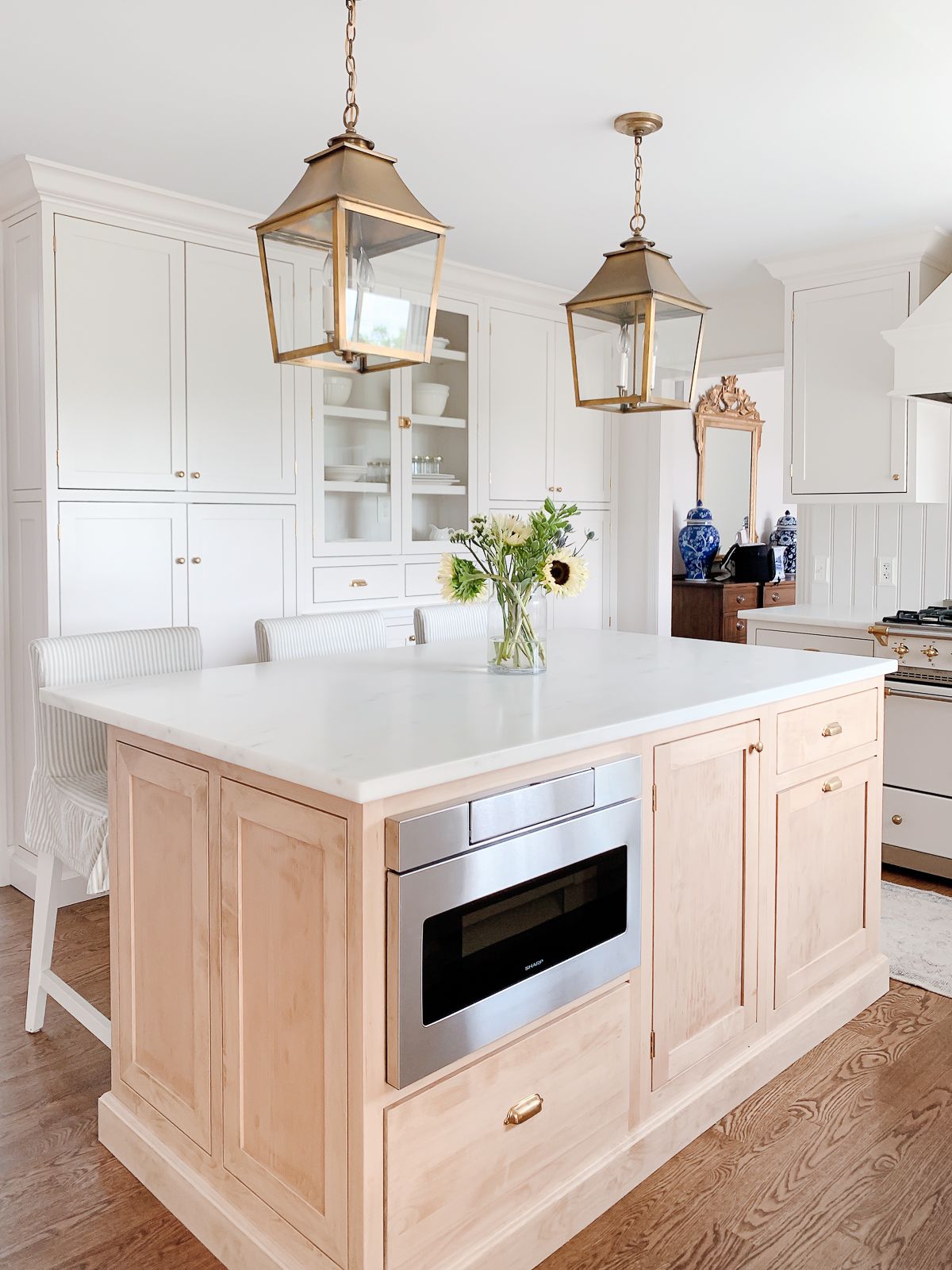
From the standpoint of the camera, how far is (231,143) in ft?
10.0

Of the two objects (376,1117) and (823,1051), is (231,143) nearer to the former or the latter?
(376,1117)

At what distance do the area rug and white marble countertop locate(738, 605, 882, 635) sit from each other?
0.96m

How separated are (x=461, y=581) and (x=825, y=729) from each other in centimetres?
96

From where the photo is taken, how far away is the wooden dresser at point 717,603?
6.40 m

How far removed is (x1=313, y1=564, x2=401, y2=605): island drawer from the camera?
13.4 ft

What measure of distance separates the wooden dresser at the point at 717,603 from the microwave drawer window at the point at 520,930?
4.64 metres

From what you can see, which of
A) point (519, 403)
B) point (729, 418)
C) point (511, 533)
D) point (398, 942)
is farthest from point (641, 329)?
point (729, 418)

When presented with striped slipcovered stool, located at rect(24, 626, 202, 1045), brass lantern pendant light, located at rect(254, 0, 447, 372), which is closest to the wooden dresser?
striped slipcovered stool, located at rect(24, 626, 202, 1045)

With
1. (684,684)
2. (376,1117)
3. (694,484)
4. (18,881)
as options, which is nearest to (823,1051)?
(684,684)

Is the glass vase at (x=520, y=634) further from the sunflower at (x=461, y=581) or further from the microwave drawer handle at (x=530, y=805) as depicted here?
the microwave drawer handle at (x=530, y=805)

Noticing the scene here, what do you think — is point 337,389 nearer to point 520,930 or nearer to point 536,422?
point 536,422

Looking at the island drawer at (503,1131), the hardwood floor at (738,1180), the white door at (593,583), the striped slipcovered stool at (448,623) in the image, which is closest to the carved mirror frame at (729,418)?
the white door at (593,583)

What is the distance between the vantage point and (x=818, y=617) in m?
4.00

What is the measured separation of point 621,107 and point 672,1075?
8.08 ft
